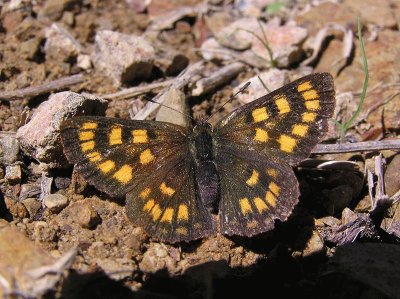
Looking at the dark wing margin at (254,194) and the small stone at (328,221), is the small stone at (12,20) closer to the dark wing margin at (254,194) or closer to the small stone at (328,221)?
the dark wing margin at (254,194)

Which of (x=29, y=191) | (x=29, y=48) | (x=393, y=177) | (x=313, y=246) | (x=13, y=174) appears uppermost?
(x=29, y=48)

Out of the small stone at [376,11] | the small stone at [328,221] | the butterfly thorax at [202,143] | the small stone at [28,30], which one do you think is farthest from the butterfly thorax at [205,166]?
the small stone at [376,11]

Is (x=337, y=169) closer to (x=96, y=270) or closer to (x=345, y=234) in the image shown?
(x=345, y=234)

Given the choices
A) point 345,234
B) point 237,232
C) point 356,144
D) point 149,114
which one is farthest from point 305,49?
point 237,232

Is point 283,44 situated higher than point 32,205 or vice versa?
point 283,44

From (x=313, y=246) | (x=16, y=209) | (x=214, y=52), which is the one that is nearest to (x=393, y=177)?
(x=313, y=246)

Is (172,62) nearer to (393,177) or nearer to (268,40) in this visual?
(268,40)
